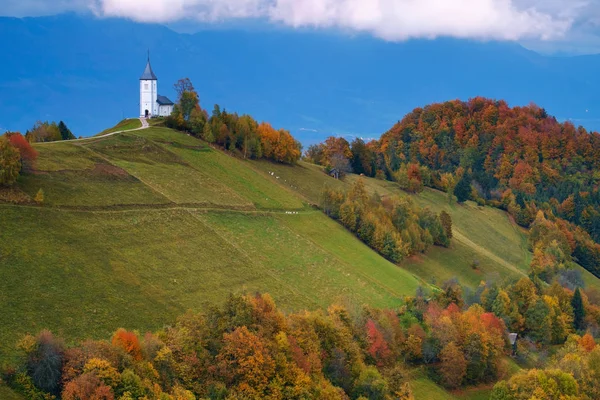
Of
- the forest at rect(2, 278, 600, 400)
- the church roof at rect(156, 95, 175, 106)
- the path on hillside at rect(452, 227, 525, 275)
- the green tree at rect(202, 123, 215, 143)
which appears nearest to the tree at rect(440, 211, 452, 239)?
the path on hillside at rect(452, 227, 525, 275)

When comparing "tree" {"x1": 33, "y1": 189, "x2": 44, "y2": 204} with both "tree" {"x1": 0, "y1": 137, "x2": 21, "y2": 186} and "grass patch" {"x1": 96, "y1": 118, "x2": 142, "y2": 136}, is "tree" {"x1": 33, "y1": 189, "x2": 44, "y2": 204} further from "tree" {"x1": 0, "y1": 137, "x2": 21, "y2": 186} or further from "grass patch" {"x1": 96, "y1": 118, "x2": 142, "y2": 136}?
"grass patch" {"x1": 96, "y1": 118, "x2": 142, "y2": 136}

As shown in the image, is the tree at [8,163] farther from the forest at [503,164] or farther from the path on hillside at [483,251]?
the forest at [503,164]

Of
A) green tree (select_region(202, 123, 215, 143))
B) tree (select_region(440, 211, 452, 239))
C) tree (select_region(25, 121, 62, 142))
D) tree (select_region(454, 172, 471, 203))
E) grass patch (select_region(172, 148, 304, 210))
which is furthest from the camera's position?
tree (select_region(454, 172, 471, 203))

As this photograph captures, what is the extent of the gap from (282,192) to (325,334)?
1740 inches

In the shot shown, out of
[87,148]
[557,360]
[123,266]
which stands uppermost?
[87,148]

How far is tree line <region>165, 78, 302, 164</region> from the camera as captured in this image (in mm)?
102438

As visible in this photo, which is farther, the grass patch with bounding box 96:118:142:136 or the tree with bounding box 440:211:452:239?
the grass patch with bounding box 96:118:142:136

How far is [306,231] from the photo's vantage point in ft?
269

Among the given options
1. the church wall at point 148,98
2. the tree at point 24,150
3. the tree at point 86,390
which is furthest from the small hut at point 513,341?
the church wall at point 148,98

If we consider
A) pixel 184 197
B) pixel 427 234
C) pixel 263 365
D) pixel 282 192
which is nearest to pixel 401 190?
pixel 427 234

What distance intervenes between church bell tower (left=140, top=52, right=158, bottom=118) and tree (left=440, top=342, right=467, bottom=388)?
72716mm

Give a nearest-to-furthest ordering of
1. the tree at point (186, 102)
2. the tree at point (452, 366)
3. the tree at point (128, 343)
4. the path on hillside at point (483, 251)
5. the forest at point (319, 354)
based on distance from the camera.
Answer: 1. the forest at point (319, 354)
2. the tree at point (128, 343)
3. the tree at point (452, 366)
4. the path on hillside at point (483, 251)
5. the tree at point (186, 102)

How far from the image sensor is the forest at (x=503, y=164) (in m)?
133

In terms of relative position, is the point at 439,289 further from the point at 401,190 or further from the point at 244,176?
the point at 401,190
